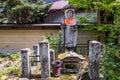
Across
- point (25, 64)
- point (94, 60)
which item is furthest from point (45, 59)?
point (94, 60)

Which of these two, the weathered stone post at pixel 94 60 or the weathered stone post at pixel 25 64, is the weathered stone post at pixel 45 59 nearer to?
the weathered stone post at pixel 25 64

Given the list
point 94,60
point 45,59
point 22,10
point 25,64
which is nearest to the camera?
point 94,60

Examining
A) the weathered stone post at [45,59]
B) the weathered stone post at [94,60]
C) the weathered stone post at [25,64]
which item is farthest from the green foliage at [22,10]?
the weathered stone post at [94,60]

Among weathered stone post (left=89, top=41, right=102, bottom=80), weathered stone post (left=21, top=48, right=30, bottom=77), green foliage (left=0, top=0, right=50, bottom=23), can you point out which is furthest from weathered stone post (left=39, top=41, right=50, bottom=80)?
green foliage (left=0, top=0, right=50, bottom=23)

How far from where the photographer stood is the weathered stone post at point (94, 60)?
6828mm

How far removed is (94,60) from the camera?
6918 millimetres

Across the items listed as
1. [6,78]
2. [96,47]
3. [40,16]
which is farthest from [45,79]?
[40,16]

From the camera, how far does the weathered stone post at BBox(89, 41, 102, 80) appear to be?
6828mm

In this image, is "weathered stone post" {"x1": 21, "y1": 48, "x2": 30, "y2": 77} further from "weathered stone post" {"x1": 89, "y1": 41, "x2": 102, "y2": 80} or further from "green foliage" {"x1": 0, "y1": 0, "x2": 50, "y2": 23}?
"green foliage" {"x1": 0, "y1": 0, "x2": 50, "y2": 23}

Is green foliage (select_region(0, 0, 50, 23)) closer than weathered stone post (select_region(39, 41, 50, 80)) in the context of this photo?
No

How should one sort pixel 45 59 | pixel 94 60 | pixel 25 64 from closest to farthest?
pixel 94 60 → pixel 45 59 → pixel 25 64

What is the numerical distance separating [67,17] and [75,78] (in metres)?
3.09

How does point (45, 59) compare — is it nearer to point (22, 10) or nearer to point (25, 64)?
point (25, 64)

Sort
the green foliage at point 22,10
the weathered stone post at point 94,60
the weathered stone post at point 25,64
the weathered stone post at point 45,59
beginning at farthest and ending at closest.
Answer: the green foliage at point 22,10, the weathered stone post at point 25,64, the weathered stone post at point 45,59, the weathered stone post at point 94,60
